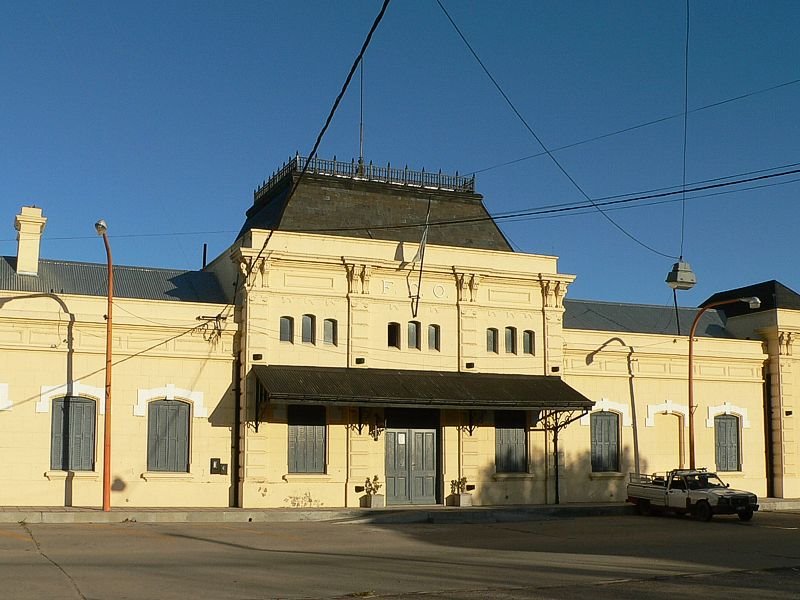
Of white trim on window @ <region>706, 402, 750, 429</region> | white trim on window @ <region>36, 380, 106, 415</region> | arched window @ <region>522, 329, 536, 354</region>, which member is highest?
arched window @ <region>522, 329, 536, 354</region>

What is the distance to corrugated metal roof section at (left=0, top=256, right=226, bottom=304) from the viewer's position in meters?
31.1

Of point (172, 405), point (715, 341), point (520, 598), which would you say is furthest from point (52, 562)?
point (715, 341)

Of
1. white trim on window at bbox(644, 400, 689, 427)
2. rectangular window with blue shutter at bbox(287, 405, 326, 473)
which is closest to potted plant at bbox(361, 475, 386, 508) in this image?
rectangular window with blue shutter at bbox(287, 405, 326, 473)

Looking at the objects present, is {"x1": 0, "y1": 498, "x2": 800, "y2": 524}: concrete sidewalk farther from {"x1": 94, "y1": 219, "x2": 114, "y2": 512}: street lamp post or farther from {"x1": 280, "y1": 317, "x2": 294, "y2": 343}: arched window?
{"x1": 280, "y1": 317, "x2": 294, "y2": 343}: arched window

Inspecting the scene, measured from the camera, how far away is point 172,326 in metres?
29.7

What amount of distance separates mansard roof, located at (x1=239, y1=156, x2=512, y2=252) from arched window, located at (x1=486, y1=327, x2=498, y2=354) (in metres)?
2.86

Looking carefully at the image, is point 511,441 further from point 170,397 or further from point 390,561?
point 390,561

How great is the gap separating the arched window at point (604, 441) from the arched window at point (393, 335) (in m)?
7.64

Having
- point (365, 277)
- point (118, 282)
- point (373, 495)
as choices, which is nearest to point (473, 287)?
point (365, 277)

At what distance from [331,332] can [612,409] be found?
34.7 feet

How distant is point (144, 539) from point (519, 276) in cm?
1629

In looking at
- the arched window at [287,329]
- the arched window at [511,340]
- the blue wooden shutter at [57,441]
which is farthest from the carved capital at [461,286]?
the blue wooden shutter at [57,441]

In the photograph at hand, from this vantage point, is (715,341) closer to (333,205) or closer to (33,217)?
(333,205)

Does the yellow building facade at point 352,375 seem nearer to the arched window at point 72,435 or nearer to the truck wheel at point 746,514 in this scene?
the arched window at point 72,435
